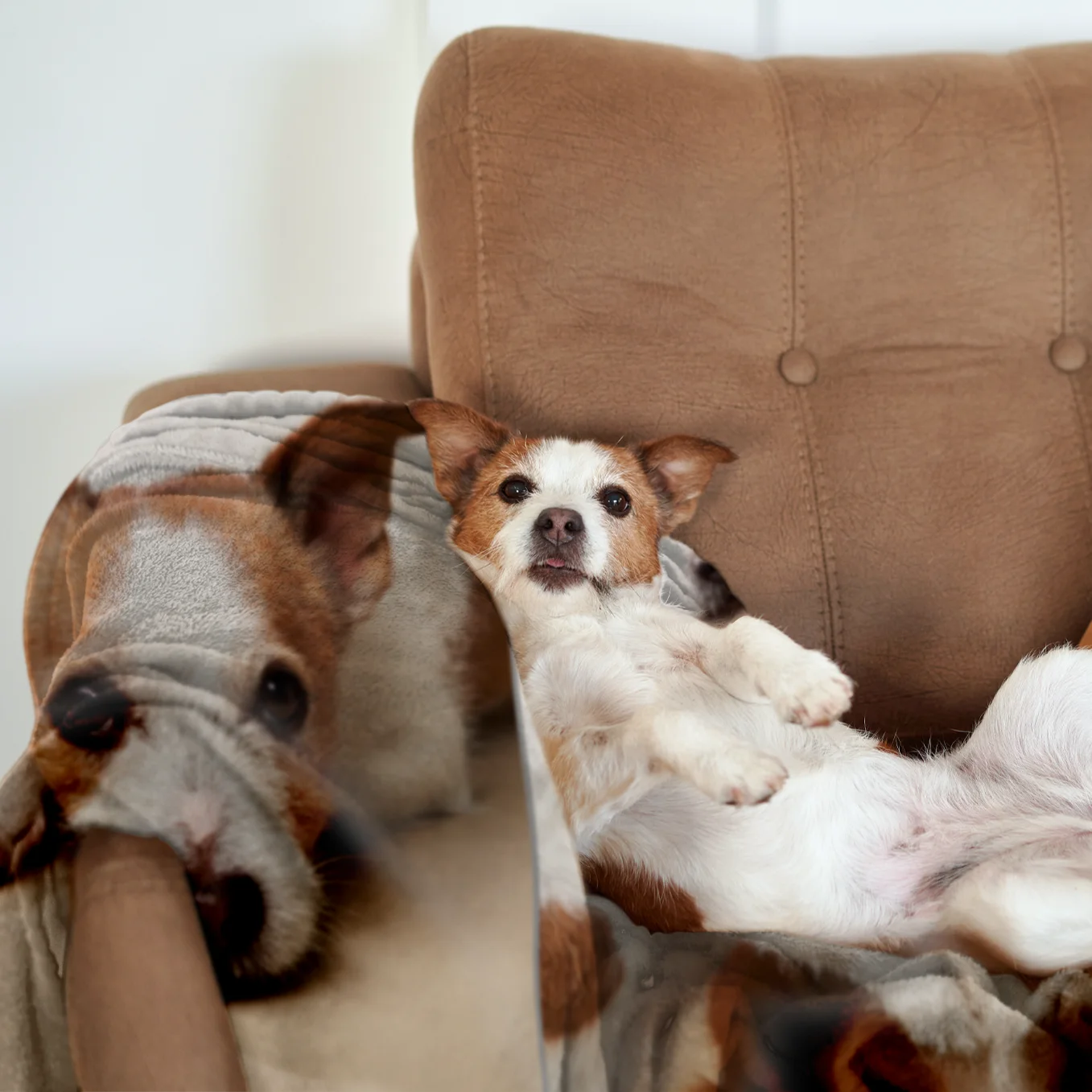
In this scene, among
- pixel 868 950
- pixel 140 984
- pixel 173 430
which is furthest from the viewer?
pixel 173 430

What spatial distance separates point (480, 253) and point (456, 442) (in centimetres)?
25

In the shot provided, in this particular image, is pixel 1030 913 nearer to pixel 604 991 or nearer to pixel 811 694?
pixel 811 694

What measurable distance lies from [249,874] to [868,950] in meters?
0.52

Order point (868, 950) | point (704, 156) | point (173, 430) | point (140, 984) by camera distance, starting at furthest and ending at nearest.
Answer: point (704, 156)
point (173, 430)
point (868, 950)
point (140, 984)

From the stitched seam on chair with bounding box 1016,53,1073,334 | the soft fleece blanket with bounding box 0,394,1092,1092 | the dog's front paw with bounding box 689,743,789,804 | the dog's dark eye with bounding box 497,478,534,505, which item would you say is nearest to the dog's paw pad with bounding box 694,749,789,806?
the dog's front paw with bounding box 689,743,789,804

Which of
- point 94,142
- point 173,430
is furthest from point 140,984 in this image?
point 94,142

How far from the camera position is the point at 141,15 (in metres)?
1.42

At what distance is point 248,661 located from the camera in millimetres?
776

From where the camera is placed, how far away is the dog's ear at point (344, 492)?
0.87m

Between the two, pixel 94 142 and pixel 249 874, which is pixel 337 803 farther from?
pixel 94 142

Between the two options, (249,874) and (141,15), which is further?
(141,15)

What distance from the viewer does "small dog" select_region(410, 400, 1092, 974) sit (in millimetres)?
856

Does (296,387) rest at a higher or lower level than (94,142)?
lower

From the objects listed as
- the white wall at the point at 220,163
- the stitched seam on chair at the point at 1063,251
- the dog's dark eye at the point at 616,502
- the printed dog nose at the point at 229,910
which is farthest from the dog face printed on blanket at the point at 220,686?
the stitched seam on chair at the point at 1063,251
